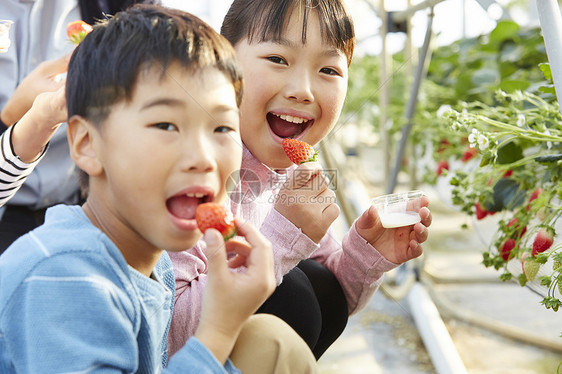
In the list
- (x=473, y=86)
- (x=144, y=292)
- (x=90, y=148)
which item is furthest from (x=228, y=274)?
(x=473, y=86)

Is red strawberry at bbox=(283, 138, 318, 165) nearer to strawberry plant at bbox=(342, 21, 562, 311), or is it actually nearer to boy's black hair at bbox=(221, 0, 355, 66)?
strawberry plant at bbox=(342, 21, 562, 311)

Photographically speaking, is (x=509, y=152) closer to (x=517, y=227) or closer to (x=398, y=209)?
(x=517, y=227)

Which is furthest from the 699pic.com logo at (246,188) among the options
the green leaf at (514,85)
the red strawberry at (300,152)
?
the green leaf at (514,85)

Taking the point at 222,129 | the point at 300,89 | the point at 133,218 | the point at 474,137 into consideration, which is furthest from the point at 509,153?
the point at 133,218

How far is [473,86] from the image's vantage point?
2117mm

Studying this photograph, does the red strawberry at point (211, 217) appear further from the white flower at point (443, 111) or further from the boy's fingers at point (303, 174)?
the white flower at point (443, 111)

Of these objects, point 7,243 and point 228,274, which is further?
point 7,243

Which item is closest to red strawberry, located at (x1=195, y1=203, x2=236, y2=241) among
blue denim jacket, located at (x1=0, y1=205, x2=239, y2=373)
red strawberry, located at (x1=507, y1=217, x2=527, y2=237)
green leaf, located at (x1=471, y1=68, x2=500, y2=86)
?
blue denim jacket, located at (x1=0, y1=205, x2=239, y2=373)

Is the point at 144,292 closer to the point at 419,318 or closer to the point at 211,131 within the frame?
the point at 211,131

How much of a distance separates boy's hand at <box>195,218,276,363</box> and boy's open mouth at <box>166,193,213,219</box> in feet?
0.21

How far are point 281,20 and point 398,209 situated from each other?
385 mm

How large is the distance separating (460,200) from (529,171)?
0.50 ft

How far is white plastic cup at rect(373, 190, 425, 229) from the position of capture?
1.07 metres

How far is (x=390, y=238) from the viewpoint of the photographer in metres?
1.13
